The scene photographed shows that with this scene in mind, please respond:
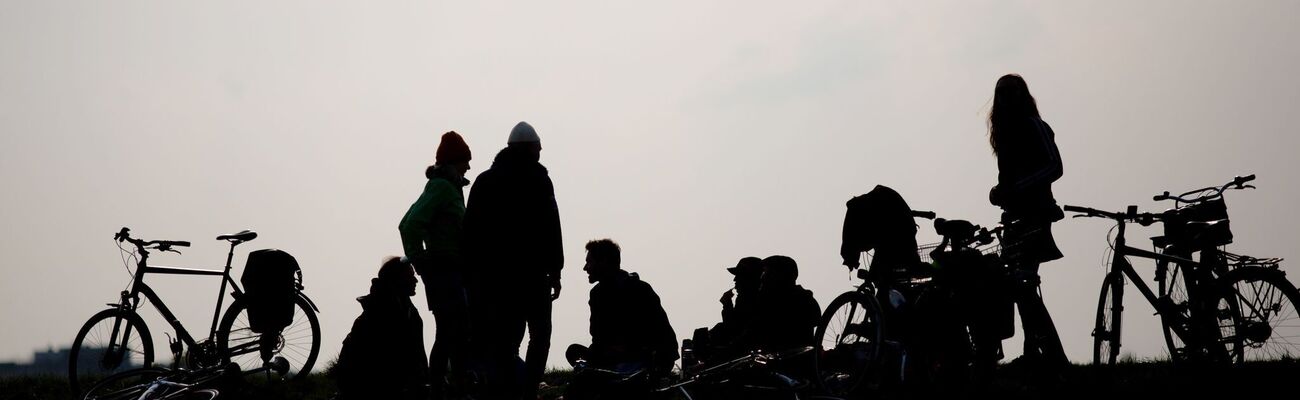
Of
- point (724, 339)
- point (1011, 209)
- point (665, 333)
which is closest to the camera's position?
point (1011, 209)

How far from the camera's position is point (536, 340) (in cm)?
902

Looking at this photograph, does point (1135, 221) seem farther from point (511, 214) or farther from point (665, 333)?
point (511, 214)

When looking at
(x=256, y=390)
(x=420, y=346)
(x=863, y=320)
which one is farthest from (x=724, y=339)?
(x=256, y=390)

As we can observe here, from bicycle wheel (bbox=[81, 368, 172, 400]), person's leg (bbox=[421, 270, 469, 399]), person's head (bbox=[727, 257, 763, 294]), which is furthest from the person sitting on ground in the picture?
bicycle wheel (bbox=[81, 368, 172, 400])

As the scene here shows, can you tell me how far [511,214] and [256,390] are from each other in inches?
139

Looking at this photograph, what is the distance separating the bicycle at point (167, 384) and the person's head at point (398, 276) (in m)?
1.22

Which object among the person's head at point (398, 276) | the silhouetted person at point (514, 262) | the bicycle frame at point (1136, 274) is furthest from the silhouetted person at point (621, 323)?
the bicycle frame at point (1136, 274)

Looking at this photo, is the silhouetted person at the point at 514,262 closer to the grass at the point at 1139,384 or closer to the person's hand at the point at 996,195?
the grass at the point at 1139,384

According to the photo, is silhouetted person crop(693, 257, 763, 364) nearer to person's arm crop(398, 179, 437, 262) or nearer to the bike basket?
person's arm crop(398, 179, 437, 262)

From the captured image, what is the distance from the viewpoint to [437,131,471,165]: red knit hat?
1047 cm

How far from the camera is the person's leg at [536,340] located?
29.3ft

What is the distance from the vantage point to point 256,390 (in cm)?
1127

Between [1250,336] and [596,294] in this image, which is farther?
[596,294]

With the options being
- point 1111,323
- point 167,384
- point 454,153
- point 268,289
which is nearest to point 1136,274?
point 1111,323
